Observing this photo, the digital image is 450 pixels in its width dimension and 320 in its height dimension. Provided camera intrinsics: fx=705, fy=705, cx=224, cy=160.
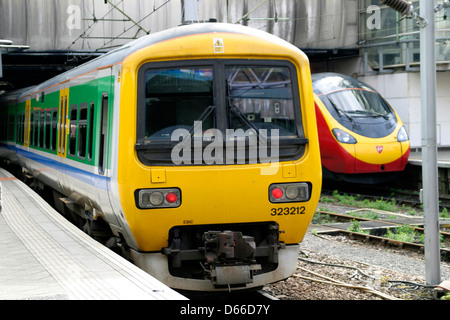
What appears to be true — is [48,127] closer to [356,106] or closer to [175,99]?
[175,99]

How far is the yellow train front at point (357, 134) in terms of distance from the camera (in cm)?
Result: 1675

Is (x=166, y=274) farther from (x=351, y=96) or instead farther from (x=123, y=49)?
(x=351, y=96)

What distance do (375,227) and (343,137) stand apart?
471cm

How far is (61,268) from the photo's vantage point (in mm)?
6719

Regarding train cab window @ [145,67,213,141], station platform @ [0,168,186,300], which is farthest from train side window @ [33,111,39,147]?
train cab window @ [145,67,213,141]

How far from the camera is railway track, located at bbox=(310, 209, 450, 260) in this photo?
10820 millimetres

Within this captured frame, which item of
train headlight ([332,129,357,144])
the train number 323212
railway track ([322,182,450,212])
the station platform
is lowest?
the station platform

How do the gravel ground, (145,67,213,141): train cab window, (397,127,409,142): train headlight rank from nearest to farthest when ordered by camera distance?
(145,67,213,141): train cab window
the gravel ground
(397,127,409,142): train headlight

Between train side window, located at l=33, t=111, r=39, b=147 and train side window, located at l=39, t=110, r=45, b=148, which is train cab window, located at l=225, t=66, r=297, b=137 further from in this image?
train side window, located at l=33, t=111, r=39, b=147

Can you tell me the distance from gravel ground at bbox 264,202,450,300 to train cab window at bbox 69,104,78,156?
322cm

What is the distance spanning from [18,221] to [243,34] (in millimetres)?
4943

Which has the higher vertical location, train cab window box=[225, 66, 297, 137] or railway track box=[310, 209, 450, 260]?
train cab window box=[225, 66, 297, 137]

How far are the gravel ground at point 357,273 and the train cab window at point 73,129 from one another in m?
3.22
